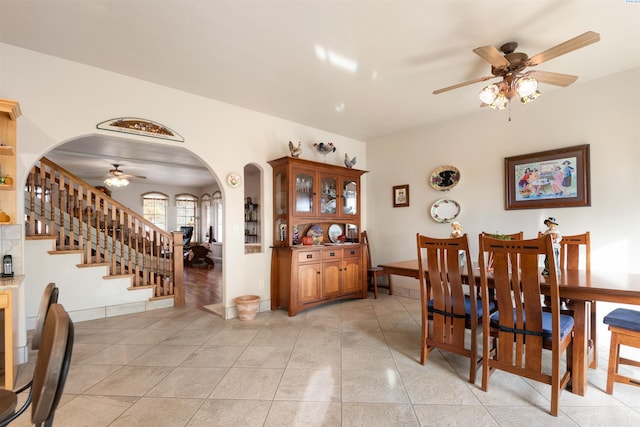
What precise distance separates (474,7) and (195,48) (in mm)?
2221

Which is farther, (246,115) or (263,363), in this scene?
(246,115)

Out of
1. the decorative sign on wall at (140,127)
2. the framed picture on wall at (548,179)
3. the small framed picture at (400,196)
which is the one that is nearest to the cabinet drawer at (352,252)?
the small framed picture at (400,196)

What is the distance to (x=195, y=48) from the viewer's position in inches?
103

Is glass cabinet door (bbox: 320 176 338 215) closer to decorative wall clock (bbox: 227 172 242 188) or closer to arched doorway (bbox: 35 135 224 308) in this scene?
decorative wall clock (bbox: 227 172 242 188)

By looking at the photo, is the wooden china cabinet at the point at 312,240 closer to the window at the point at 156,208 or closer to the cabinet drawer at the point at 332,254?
the cabinet drawer at the point at 332,254

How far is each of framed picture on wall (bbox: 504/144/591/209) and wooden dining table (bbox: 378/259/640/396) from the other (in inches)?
54.0

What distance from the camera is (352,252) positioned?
4625 mm

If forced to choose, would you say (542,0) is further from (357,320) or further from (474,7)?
(357,320)

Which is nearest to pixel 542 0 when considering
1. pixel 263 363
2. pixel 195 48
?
pixel 195 48

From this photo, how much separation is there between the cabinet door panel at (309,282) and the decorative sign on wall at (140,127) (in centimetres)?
218

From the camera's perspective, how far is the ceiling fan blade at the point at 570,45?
1.91 meters

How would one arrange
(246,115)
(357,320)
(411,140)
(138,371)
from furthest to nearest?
(411,140)
(246,115)
(357,320)
(138,371)

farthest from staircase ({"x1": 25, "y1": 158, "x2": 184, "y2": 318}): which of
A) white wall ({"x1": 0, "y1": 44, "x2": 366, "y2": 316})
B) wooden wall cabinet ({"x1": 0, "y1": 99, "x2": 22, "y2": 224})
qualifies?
wooden wall cabinet ({"x1": 0, "y1": 99, "x2": 22, "y2": 224})

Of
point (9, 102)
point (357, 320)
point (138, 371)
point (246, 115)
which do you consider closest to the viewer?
point (9, 102)
